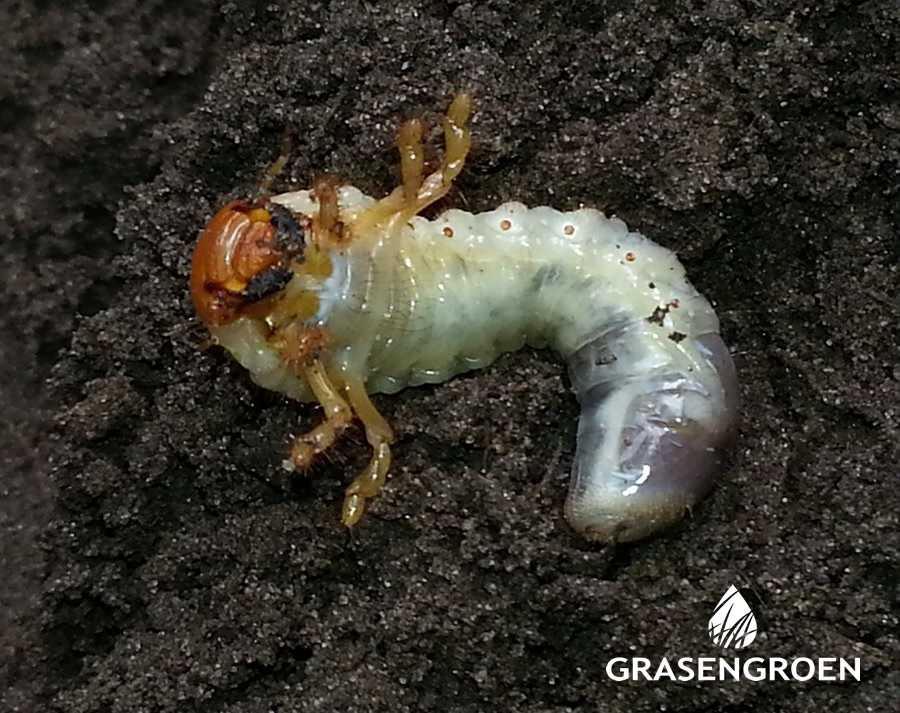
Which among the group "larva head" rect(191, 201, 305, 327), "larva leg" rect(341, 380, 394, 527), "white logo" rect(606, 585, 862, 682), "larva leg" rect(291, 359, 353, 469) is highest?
"larva head" rect(191, 201, 305, 327)

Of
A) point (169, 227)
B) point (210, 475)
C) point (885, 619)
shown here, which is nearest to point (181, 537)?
point (210, 475)

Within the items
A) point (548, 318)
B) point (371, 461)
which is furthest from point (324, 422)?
point (548, 318)

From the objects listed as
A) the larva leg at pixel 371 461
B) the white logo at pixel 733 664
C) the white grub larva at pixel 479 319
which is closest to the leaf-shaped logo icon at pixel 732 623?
the white logo at pixel 733 664

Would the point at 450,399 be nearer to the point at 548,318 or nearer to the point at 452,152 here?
the point at 548,318

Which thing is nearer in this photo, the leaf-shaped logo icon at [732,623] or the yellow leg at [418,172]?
the leaf-shaped logo icon at [732,623]

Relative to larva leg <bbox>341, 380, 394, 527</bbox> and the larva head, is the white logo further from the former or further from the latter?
the larva head

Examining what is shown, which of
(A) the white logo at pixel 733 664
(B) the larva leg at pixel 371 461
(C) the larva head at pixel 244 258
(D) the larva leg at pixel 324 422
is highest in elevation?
(C) the larva head at pixel 244 258

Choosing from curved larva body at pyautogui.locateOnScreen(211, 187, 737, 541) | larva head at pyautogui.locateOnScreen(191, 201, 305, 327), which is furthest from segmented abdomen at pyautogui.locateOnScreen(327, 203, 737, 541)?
larva head at pyautogui.locateOnScreen(191, 201, 305, 327)

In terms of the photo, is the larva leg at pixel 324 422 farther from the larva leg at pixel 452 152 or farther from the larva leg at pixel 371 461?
the larva leg at pixel 452 152
